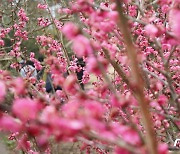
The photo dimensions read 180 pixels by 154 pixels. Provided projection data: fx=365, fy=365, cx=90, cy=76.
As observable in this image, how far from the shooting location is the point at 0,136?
8461 mm

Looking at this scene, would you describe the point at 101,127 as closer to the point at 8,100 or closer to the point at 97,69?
the point at 97,69

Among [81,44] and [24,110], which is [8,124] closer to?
[24,110]

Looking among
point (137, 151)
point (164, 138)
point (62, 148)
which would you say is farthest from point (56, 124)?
point (62, 148)

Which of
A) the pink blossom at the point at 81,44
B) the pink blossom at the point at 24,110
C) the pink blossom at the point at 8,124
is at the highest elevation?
the pink blossom at the point at 81,44

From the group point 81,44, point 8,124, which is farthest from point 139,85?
point 8,124

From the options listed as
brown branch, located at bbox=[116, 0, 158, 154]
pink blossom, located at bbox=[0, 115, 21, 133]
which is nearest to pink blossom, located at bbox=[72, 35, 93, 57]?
brown branch, located at bbox=[116, 0, 158, 154]

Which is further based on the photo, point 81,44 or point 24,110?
point 81,44

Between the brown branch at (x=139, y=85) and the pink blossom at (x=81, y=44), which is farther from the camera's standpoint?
the pink blossom at (x=81, y=44)

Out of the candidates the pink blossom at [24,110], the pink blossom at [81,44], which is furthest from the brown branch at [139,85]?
the pink blossom at [24,110]

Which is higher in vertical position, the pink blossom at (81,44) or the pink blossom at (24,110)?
the pink blossom at (81,44)

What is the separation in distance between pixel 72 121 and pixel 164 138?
3030mm

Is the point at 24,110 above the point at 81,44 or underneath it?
underneath

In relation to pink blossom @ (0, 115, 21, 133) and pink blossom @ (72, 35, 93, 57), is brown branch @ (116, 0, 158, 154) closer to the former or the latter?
pink blossom @ (72, 35, 93, 57)

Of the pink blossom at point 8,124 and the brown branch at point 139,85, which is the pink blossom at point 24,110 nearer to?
the pink blossom at point 8,124
